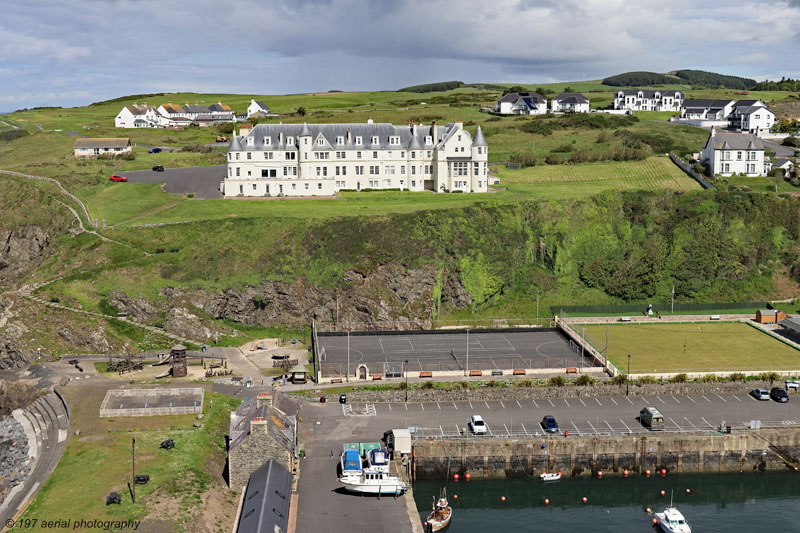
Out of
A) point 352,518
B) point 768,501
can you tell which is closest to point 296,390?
point 352,518

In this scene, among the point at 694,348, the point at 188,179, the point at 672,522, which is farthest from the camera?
the point at 188,179

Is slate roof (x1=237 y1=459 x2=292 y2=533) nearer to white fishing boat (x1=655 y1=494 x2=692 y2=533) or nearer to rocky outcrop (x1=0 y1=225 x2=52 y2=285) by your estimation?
white fishing boat (x1=655 y1=494 x2=692 y2=533)

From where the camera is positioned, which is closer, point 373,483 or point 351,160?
point 373,483

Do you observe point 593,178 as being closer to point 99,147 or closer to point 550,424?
point 550,424

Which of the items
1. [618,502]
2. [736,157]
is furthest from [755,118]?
[618,502]

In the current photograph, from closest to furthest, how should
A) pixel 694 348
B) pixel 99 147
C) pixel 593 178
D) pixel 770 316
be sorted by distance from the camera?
1. pixel 694 348
2. pixel 770 316
3. pixel 593 178
4. pixel 99 147

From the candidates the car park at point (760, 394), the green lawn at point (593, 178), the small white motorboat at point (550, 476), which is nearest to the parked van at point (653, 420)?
the small white motorboat at point (550, 476)

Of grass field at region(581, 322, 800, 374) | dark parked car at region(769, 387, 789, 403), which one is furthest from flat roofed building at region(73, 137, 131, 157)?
dark parked car at region(769, 387, 789, 403)
